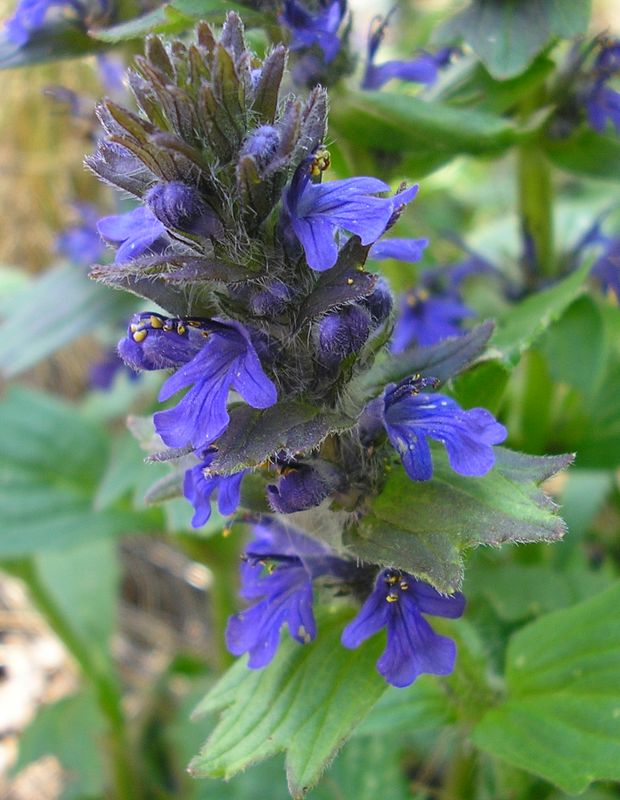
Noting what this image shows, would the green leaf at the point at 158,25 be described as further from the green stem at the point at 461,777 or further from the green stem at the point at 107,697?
the green stem at the point at 107,697

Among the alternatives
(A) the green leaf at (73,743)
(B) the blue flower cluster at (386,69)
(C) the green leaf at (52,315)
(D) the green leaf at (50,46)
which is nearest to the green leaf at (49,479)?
(C) the green leaf at (52,315)

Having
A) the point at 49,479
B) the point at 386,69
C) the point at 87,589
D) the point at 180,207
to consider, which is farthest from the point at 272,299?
the point at 87,589

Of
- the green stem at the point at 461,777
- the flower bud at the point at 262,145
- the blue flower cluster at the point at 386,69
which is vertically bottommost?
the green stem at the point at 461,777

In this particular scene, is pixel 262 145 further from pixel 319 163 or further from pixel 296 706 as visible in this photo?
pixel 296 706

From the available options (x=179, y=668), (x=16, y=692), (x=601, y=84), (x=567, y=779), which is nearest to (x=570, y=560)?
(x=567, y=779)

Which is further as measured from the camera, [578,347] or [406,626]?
[578,347]

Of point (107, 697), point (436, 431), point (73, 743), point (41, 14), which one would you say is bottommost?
point (73, 743)
